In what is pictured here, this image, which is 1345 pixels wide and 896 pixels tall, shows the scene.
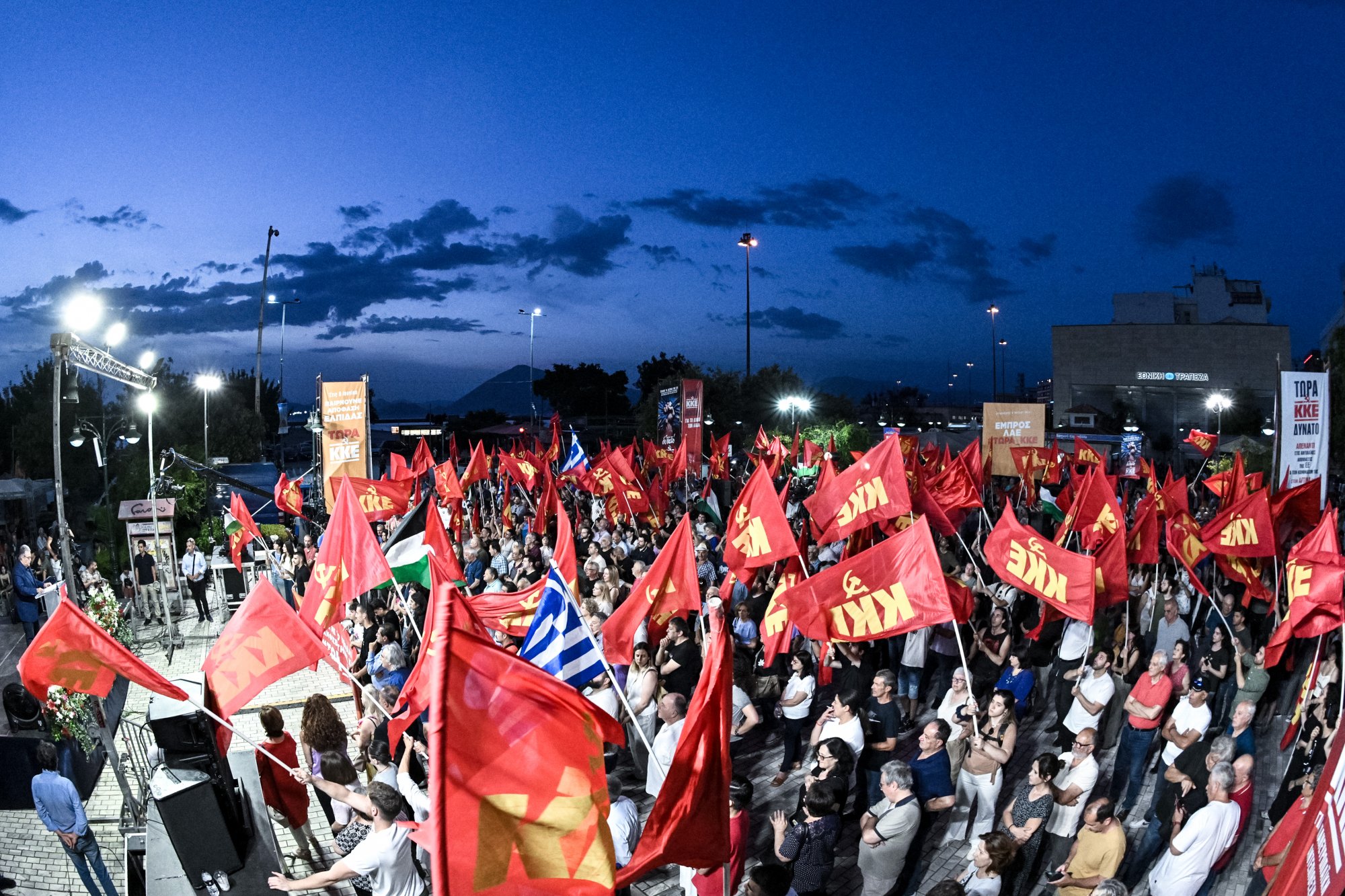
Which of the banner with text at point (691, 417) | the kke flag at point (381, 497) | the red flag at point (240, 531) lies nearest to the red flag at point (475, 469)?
the kke flag at point (381, 497)

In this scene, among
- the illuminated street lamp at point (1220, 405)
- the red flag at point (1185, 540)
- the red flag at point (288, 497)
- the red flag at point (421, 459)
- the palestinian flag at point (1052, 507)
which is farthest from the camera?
the illuminated street lamp at point (1220, 405)

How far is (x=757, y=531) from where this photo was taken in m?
11.0

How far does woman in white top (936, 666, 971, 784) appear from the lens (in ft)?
24.8

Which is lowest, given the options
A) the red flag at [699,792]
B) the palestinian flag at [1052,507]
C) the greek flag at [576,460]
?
the red flag at [699,792]

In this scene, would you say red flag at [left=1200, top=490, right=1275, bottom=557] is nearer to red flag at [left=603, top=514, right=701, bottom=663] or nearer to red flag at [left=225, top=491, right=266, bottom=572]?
red flag at [left=603, top=514, right=701, bottom=663]

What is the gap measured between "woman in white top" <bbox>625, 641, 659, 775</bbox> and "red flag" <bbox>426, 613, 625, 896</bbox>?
4565 millimetres

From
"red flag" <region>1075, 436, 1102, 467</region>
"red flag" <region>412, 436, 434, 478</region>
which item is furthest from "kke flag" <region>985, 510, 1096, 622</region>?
"red flag" <region>412, 436, 434, 478</region>

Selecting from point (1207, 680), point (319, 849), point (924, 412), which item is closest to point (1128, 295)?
point (924, 412)

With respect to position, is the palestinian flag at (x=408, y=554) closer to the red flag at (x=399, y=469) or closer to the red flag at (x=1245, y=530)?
the red flag at (x=1245, y=530)

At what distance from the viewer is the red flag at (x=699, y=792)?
452 cm

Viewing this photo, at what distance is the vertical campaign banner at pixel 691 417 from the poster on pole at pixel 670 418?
11.0 feet

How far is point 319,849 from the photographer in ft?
27.2

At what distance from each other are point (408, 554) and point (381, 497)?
768cm

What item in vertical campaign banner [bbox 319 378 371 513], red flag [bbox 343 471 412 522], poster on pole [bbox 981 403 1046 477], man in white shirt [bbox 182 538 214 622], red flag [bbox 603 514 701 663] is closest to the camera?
red flag [bbox 603 514 701 663]
